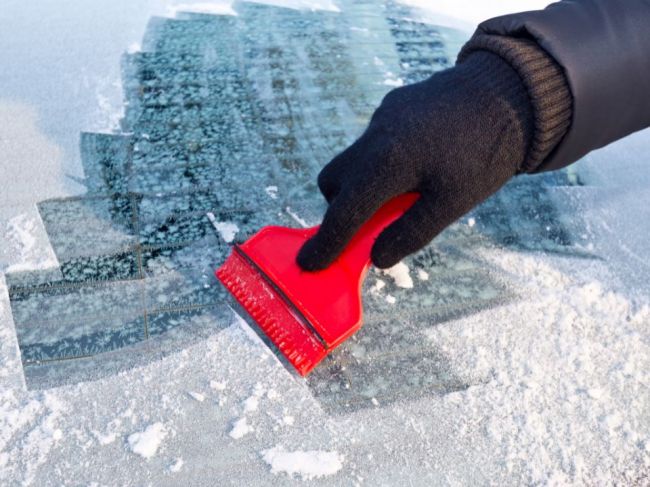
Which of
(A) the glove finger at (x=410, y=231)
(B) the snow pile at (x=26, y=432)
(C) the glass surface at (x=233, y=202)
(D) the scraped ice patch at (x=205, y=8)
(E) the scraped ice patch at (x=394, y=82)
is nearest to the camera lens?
(B) the snow pile at (x=26, y=432)

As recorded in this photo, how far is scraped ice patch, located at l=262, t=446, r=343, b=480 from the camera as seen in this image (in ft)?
4.46

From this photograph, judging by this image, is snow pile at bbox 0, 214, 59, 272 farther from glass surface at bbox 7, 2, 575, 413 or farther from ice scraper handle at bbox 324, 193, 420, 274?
ice scraper handle at bbox 324, 193, 420, 274

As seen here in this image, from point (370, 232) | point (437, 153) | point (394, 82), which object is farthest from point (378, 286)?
point (394, 82)

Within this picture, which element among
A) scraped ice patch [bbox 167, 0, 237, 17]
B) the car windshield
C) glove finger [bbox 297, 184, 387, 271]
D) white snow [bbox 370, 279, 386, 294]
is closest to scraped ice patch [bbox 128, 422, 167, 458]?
the car windshield

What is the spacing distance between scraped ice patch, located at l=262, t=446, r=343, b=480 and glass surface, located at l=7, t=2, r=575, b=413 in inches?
5.1

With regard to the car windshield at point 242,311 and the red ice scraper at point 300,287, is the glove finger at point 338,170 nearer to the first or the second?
the red ice scraper at point 300,287

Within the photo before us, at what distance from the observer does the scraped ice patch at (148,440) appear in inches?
53.4

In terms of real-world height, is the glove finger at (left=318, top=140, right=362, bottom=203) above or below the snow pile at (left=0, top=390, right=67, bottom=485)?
above

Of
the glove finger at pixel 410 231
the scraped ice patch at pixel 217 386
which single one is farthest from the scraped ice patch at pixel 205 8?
the scraped ice patch at pixel 217 386

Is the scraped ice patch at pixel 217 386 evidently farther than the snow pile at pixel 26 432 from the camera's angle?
Yes

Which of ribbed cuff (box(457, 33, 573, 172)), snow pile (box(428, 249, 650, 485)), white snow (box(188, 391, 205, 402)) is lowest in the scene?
white snow (box(188, 391, 205, 402))

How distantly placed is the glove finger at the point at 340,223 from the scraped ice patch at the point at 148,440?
21.1 inches

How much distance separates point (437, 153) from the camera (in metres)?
1.39

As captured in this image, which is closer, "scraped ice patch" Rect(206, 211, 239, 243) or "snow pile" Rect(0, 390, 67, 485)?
"snow pile" Rect(0, 390, 67, 485)
